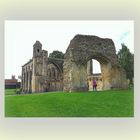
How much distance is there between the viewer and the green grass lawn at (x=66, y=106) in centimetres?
816

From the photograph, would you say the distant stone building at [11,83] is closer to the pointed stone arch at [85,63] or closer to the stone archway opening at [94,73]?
the pointed stone arch at [85,63]

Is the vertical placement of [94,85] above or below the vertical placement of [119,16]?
below

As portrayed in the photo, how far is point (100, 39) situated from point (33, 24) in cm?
172

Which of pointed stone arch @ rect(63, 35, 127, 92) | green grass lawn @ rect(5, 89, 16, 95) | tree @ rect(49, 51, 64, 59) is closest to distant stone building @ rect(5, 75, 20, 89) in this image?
green grass lawn @ rect(5, 89, 16, 95)

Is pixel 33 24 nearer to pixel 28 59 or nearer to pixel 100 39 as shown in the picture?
pixel 28 59

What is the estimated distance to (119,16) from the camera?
8070 mm

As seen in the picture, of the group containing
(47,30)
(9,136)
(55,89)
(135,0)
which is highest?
(135,0)

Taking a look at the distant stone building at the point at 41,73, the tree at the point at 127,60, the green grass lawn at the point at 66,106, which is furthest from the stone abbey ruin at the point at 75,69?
the green grass lawn at the point at 66,106

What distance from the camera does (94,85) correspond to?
370 inches

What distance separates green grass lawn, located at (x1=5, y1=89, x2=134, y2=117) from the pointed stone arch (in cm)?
58

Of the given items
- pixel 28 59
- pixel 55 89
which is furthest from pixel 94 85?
pixel 28 59

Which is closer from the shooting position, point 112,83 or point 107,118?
point 107,118

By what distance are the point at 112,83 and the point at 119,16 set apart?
1.99m

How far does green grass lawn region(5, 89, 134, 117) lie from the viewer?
8.16m
